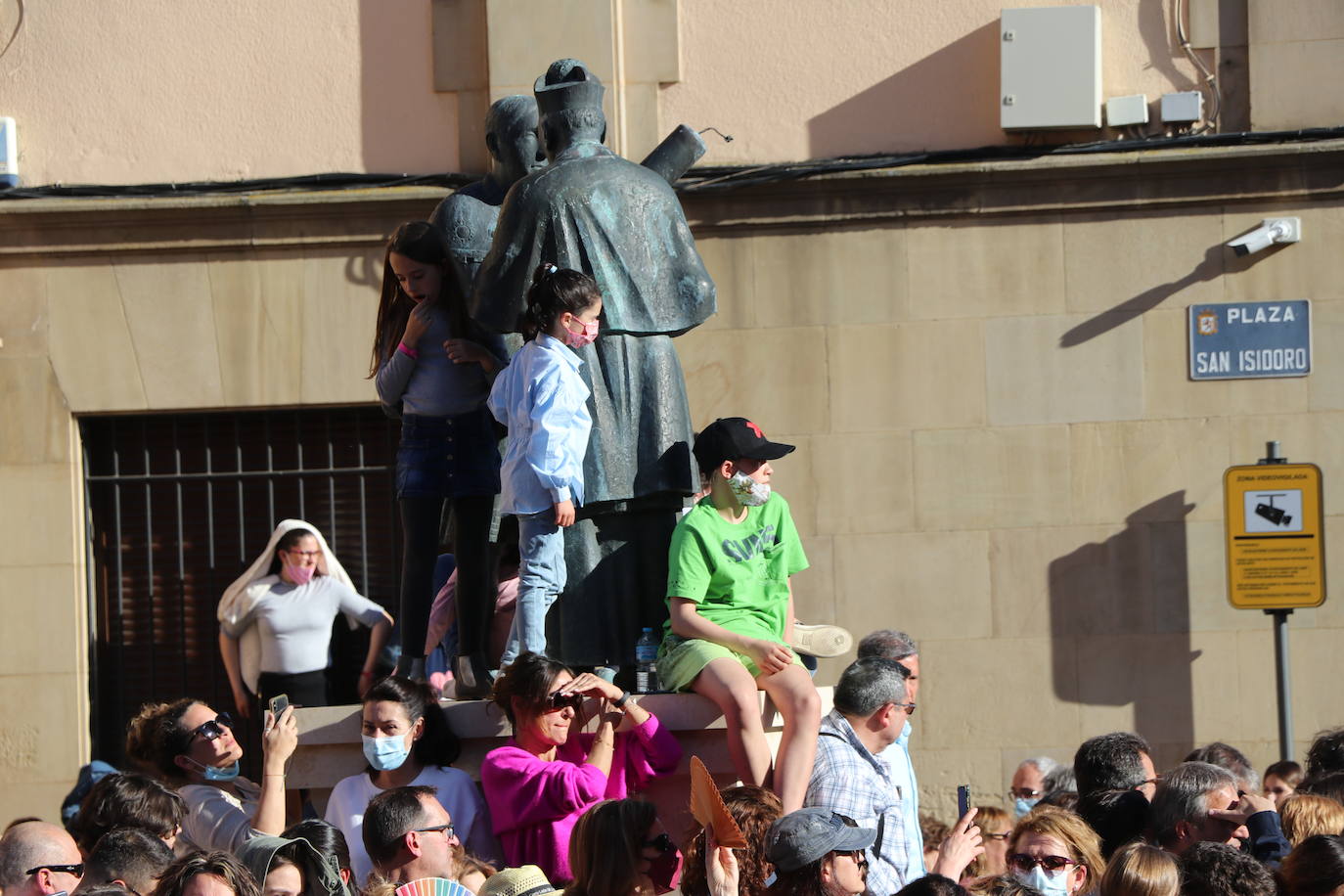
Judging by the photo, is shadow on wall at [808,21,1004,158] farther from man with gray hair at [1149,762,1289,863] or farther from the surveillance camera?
man with gray hair at [1149,762,1289,863]

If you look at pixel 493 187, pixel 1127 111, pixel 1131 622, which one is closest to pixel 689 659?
pixel 493 187

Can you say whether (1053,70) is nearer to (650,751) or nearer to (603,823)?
(650,751)

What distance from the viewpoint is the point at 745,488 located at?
6.21m

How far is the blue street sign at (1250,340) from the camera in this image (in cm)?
1088

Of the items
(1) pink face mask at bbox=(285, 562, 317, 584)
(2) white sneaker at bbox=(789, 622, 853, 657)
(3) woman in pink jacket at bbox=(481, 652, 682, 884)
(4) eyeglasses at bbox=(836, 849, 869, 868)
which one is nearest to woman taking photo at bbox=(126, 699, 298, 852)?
(3) woman in pink jacket at bbox=(481, 652, 682, 884)

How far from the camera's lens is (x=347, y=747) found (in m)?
6.34

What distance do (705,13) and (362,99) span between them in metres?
1.95

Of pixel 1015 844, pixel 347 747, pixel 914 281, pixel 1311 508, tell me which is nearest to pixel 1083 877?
pixel 1015 844

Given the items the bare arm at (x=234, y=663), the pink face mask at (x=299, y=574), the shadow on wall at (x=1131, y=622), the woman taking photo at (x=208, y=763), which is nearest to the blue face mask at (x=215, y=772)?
the woman taking photo at (x=208, y=763)

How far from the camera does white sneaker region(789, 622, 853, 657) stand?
262 inches

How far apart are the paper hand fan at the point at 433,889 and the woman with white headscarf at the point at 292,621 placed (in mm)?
4972

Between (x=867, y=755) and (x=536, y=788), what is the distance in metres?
1.02

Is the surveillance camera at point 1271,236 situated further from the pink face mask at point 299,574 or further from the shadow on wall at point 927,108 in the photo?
the pink face mask at point 299,574

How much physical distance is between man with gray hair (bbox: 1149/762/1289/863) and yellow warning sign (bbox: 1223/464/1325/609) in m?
4.87
